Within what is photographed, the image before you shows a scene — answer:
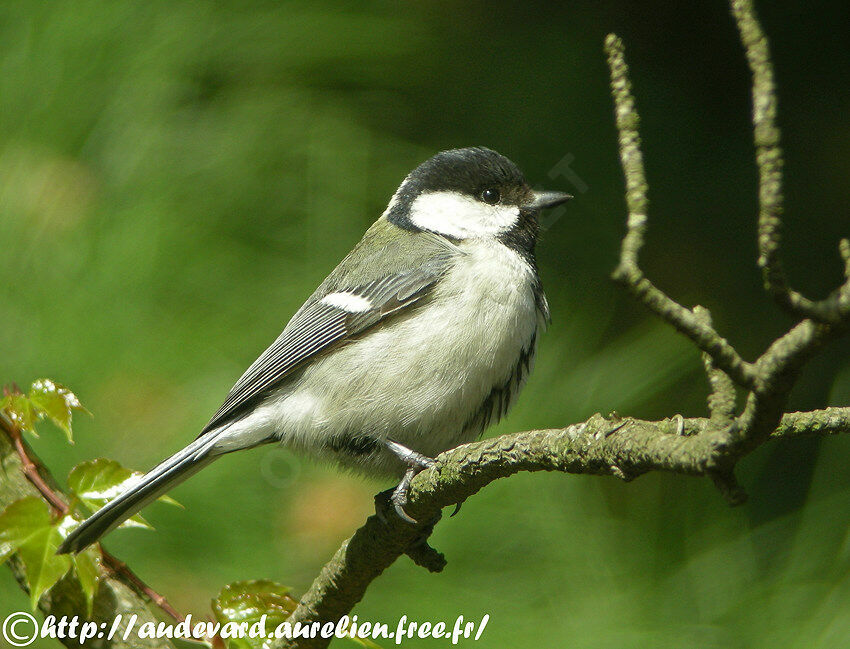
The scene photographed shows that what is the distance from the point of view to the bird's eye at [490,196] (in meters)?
1.46

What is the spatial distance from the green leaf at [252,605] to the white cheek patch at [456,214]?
0.69 m

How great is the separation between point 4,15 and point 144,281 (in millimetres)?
448

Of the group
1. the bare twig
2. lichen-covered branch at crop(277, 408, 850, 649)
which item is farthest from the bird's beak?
the bare twig

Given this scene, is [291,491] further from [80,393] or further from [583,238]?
[583,238]

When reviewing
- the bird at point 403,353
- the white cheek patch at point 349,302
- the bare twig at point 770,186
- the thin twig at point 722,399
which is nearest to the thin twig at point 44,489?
the bird at point 403,353

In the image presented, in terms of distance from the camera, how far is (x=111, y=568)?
3.13 ft

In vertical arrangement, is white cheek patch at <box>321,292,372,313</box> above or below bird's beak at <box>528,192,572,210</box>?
below

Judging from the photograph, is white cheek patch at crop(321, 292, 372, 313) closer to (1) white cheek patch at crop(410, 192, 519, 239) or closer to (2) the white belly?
(2) the white belly

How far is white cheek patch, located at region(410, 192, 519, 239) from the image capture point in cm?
144

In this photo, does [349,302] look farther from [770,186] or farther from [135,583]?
[770,186]

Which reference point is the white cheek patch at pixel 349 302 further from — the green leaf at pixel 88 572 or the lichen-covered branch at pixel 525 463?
the green leaf at pixel 88 572

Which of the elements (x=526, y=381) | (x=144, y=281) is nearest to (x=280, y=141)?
(x=144, y=281)

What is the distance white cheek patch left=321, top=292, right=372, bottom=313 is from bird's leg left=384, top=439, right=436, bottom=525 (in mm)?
224

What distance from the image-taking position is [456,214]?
1.47 m
